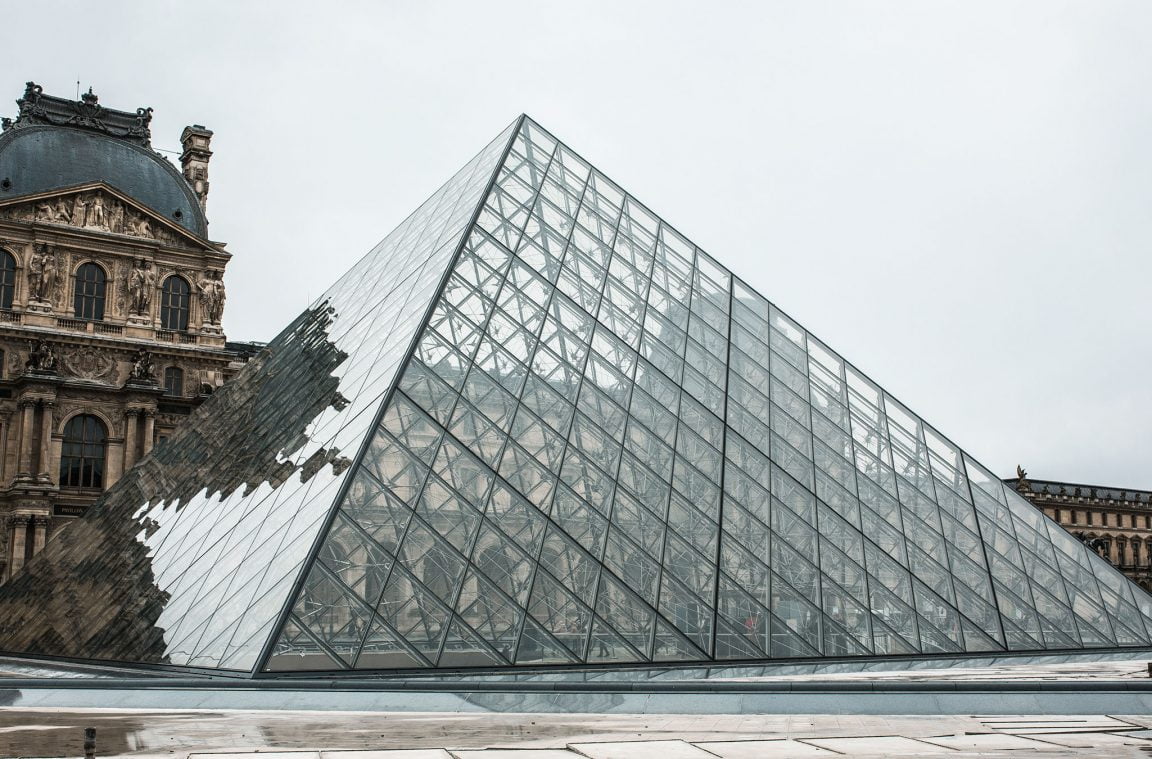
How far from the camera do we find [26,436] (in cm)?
4534

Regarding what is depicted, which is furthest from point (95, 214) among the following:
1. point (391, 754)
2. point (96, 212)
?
point (391, 754)

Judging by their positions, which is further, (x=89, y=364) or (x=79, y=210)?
(x=79, y=210)

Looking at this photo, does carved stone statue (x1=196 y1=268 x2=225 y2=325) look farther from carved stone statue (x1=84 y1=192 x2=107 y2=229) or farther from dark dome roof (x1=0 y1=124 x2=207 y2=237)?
carved stone statue (x1=84 y1=192 x2=107 y2=229)

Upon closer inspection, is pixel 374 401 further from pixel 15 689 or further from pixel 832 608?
pixel 832 608

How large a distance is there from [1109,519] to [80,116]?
79086 millimetres

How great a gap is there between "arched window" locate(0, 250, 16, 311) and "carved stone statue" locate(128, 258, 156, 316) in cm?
458

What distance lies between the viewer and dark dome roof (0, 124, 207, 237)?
1945 inches

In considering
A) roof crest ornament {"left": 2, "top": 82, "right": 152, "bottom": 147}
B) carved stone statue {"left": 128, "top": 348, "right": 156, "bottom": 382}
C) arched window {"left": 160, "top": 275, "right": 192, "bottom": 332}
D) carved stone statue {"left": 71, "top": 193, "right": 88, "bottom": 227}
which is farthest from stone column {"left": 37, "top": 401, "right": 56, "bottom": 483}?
roof crest ornament {"left": 2, "top": 82, "right": 152, "bottom": 147}

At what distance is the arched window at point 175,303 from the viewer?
166 feet

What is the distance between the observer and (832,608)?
17.1m

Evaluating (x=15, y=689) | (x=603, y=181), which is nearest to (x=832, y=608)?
(x=15, y=689)

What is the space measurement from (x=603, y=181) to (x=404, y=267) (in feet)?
19.2

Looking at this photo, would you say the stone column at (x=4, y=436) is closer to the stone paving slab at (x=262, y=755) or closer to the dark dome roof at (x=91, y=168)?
the dark dome roof at (x=91, y=168)

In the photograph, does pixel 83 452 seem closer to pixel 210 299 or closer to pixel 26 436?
pixel 26 436
